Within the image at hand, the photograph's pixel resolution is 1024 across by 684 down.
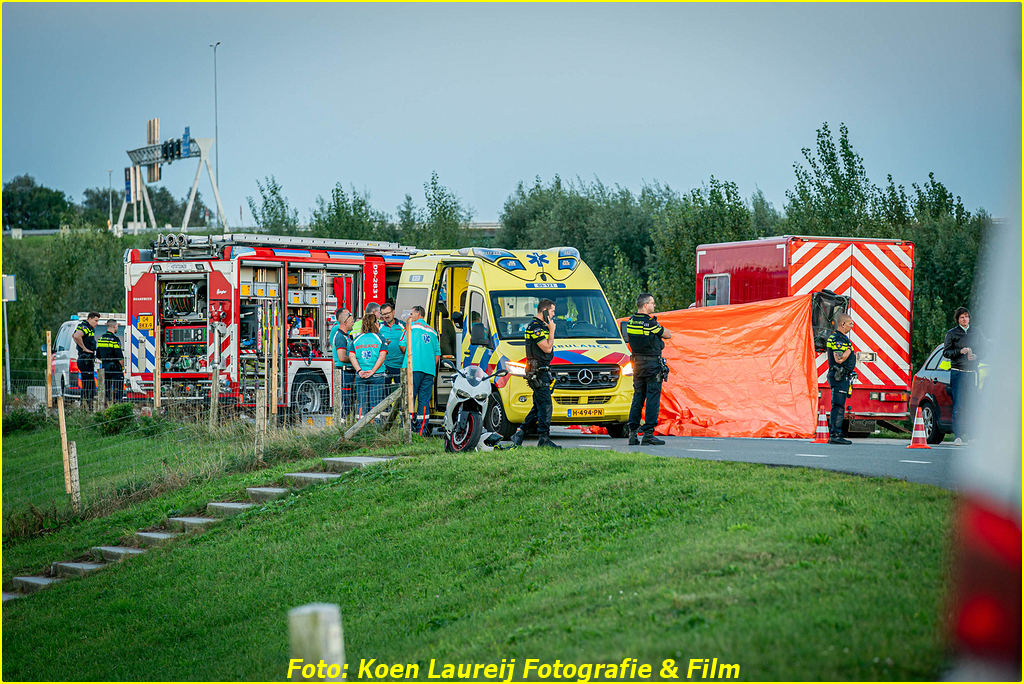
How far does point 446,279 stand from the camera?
56.5ft

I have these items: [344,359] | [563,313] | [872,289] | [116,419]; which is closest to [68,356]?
[116,419]

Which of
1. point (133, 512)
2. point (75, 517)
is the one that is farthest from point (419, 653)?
point (75, 517)

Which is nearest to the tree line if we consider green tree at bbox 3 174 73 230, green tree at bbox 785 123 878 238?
green tree at bbox 785 123 878 238

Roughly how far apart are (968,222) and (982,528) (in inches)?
1061

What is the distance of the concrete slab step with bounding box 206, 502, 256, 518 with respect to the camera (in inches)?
480

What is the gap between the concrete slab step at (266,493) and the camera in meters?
12.4

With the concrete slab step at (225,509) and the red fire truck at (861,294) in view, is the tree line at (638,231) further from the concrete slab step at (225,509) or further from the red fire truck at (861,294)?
the concrete slab step at (225,509)

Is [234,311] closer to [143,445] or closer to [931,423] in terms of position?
[143,445]

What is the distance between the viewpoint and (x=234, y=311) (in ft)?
64.7

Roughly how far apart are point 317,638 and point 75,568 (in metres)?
8.82

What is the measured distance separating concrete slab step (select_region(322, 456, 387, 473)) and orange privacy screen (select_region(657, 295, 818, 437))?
18.5 ft

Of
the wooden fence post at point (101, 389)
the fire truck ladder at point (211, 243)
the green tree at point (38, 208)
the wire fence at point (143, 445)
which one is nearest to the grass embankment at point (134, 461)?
the wire fence at point (143, 445)

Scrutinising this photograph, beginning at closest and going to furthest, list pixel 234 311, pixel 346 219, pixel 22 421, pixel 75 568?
1. pixel 75 568
2. pixel 234 311
3. pixel 22 421
4. pixel 346 219

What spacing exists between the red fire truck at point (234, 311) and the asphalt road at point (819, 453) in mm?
5697
